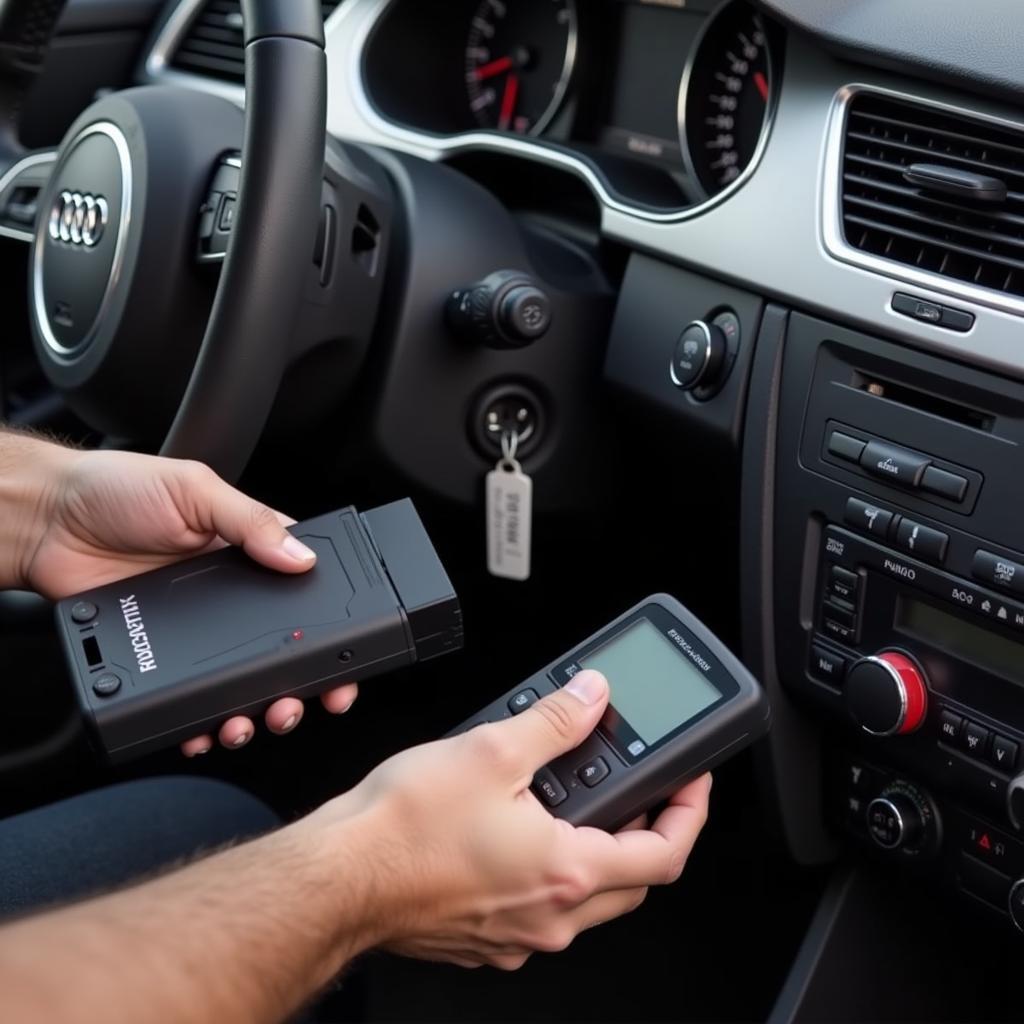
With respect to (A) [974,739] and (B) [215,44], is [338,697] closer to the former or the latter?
(A) [974,739]

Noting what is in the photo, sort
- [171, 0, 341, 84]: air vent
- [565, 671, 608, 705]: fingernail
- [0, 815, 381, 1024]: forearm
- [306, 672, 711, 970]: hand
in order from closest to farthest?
[0, 815, 381, 1024]: forearm < [306, 672, 711, 970]: hand < [565, 671, 608, 705]: fingernail < [171, 0, 341, 84]: air vent

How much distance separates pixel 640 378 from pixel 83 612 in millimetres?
541

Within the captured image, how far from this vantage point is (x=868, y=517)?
44.4 inches

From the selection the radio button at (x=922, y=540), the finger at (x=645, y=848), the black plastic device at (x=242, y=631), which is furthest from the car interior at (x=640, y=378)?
the finger at (x=645, y=848)

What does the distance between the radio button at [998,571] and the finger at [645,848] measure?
26 cm

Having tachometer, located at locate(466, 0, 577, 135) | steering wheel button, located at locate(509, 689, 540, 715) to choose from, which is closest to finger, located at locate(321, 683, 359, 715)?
steering wheel button, located at locate(509, 689, 540, 715)

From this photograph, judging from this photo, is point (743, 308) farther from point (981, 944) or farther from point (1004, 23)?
point (981, 944)

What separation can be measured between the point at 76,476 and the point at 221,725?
245mm

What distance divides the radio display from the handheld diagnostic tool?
0.18 m

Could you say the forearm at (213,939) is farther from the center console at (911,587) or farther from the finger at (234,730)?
the center console at (911,587)

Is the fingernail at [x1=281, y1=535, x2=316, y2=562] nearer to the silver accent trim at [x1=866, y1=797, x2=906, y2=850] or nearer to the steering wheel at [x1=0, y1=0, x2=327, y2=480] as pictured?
the steering wheel at [x1=0, y1=0, x2=327, y2=480]

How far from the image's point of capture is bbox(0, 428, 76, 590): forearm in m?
1.13

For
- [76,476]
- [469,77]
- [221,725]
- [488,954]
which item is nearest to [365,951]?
[488,954]

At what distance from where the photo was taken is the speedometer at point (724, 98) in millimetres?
1340
